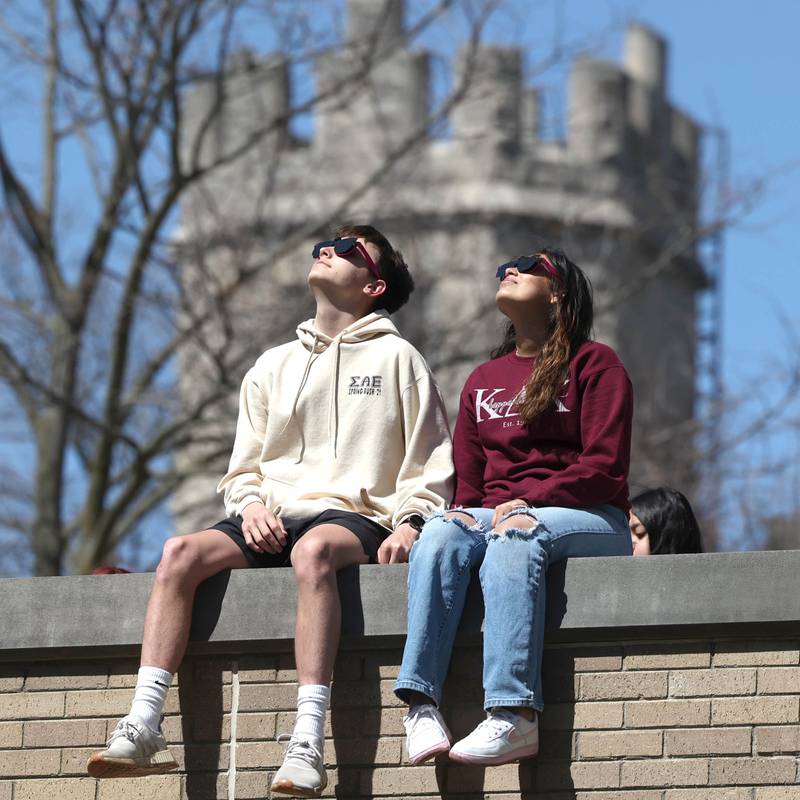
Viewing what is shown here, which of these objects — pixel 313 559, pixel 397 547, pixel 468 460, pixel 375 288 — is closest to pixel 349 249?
pixel 375 288

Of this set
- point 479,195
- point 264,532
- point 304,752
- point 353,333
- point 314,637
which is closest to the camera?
point 304,752

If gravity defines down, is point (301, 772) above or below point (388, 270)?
below

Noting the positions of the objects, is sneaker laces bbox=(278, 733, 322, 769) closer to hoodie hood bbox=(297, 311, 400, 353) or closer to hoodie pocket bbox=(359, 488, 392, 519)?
hoodie pocket bbox=(359, 488, 392, 519)

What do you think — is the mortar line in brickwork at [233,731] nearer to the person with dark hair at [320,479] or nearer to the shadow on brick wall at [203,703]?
the shadow on brick wall at [203,703]

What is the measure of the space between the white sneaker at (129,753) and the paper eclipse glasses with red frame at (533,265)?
2.11m

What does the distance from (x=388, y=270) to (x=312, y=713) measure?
1.97 meters

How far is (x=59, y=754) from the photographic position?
20.3 ft

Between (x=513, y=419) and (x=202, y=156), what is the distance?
62.9ft

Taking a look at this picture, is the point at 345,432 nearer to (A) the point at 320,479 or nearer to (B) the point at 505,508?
(A) the point at 320,479

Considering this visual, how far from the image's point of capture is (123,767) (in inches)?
223

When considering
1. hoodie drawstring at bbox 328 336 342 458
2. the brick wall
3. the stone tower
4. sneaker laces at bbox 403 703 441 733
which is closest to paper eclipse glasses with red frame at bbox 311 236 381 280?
hoodie drawstring at bbox 328 336 342 458

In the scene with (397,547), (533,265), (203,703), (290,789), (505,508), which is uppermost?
(533,265)

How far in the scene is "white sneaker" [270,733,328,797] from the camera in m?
5.45

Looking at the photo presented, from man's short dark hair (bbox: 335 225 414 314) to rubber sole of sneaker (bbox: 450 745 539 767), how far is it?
6.60ft
